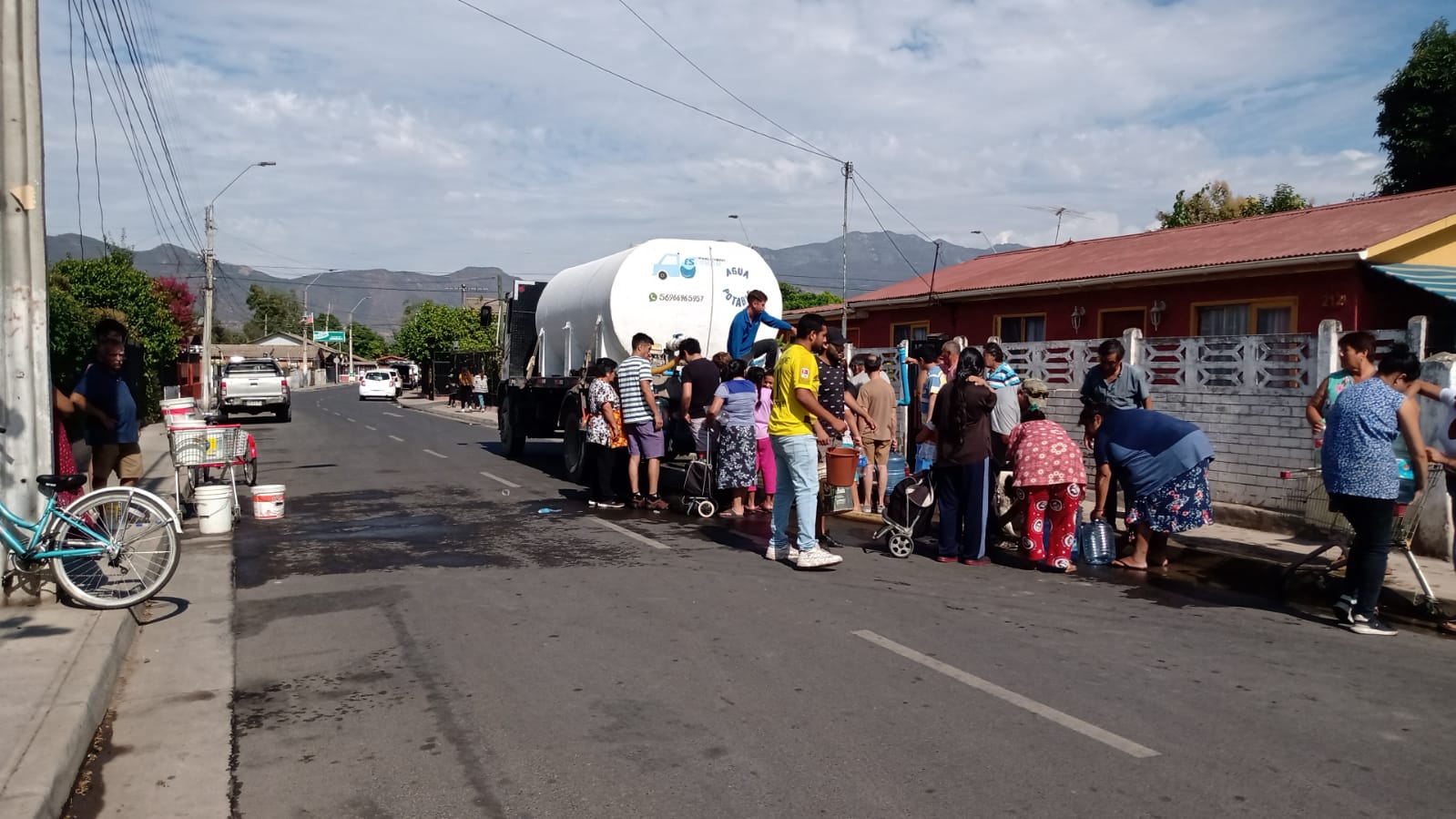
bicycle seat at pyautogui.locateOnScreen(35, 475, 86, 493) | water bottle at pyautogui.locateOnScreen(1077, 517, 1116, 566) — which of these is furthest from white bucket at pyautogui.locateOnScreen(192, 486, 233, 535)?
water bottle at pyautogui.locateOnScreen(1077, 517, 1116, 566)

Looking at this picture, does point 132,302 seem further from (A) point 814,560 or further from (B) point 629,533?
(A) point 814,560

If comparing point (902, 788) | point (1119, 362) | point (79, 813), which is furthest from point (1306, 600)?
point (79, 813)

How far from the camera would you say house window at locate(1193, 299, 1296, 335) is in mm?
16055

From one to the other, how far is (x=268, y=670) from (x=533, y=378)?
1118cm

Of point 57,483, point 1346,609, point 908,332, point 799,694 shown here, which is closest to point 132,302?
point 908,332

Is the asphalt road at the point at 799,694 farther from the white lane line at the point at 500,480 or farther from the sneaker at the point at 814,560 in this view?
the white lane line at the point at 500,480

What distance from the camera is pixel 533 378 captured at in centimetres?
1681

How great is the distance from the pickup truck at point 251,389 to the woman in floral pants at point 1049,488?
85.7 feet

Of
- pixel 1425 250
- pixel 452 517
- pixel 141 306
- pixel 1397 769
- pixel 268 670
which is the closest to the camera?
pixel 1397 769

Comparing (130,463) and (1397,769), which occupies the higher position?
(130,463)

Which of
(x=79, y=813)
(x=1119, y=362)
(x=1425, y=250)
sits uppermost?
(x=1425, y=250)

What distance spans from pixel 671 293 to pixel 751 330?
1811 millimetres

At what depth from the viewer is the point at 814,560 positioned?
8.29 meters

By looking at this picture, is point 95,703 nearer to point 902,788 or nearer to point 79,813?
point 79,813
